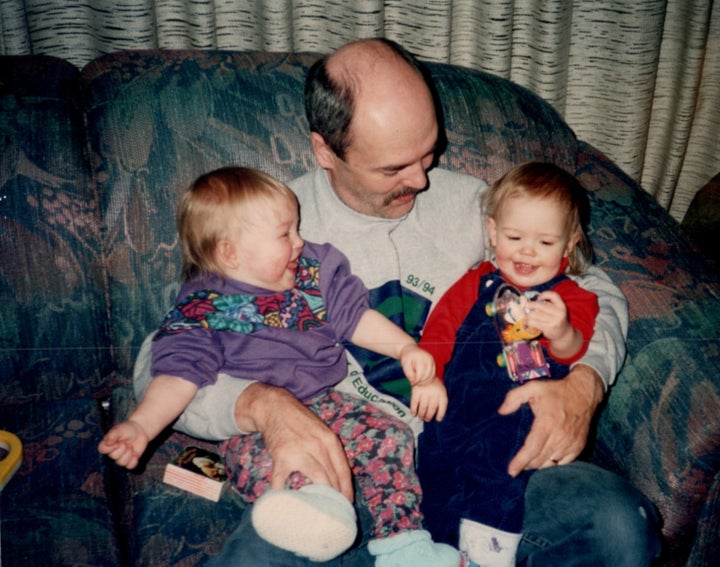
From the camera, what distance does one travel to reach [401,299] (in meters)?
A: 1.47

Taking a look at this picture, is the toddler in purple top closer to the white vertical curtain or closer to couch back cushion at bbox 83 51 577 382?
couch back cushion at bbox 83 51 577 382

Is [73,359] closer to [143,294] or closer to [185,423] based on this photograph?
[143,294]

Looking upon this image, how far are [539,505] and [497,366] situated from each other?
1.00 feet

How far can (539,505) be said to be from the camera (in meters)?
1.21

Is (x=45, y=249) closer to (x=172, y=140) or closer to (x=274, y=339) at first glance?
(x=172, y=140)

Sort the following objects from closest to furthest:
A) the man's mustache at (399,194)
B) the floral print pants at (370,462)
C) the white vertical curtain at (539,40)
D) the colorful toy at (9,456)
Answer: the floral print pants at (370,462), the colorful toy at (9,456), the man's mustache at (399,194), the white vertical curtain at (539,40)

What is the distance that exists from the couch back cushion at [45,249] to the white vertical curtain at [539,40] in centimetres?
38

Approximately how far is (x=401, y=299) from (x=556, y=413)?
45 cm

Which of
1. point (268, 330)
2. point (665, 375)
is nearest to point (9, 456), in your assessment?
point (268, 330)

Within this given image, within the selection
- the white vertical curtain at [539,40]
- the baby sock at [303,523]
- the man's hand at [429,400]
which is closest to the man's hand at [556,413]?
the man's hand at [429,400]

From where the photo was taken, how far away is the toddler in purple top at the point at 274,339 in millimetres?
1213

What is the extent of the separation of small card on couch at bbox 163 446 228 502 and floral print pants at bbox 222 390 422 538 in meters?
0.06

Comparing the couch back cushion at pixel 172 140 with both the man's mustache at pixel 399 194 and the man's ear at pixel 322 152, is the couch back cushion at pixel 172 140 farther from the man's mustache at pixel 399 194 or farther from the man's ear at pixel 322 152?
the man's mustache at pixel 399 194

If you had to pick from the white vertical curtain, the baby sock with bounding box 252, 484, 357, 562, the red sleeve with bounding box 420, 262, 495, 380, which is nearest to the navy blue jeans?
the baby sock with bounding box 252, 484, 357, 562
